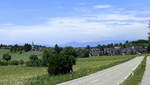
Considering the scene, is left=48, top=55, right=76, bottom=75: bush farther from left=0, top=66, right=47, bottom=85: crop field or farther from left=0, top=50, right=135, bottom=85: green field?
left=0, top=66, right=47, bottom=85: crop field

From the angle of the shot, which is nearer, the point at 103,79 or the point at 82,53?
the point at 103,79

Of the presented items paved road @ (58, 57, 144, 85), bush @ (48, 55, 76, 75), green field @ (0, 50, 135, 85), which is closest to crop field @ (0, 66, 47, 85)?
green field @ (0, 50, 135, 85)

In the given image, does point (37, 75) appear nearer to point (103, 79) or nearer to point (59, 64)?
point (59, 64)

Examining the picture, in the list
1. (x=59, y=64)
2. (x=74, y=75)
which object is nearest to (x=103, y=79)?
(x=74, y=75)

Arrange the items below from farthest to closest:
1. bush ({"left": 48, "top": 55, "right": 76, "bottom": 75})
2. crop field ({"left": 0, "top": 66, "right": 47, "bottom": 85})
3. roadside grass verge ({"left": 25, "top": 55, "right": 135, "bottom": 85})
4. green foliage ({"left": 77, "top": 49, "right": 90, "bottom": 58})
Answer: green foliage ({"left": 77, "top": 49, "right": 90, "bottom": 58})
bush ({"left": 48, "top": 55, "right": 76, "bottom": 75})
crop field ({"left": 0, "top": 66, "right": 47, "bottom": 85})
roadside grass verge ({"left": 25, "top": 55, "right": 135, "bottom": 85})

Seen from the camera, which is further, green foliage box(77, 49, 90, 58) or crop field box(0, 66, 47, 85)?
green foliage box(77, 49, 90, 58)

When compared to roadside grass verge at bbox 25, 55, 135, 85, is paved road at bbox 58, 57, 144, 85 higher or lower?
higher

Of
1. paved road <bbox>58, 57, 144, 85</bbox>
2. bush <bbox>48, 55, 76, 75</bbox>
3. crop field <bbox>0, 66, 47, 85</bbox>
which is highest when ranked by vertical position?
bush <bbox>48, 55, 76, 75</bbox>

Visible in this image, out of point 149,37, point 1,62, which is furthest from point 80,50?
point 1,62

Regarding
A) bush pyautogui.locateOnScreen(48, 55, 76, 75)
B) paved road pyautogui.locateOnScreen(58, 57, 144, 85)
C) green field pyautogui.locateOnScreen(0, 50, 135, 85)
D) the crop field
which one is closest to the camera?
paved road pyautogui.locateOnScreen(58, 57, 144, 85)

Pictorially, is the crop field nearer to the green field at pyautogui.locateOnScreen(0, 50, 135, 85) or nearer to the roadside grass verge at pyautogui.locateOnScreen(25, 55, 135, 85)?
the green field at pyautogui.locateOnScreen(0, 50, 135, 85)

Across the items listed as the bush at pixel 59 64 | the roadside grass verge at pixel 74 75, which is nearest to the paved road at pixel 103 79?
the roadside grass verge at pixel 74 75

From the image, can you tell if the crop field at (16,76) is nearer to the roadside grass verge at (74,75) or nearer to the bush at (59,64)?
the roadside grass verge at (74,75)

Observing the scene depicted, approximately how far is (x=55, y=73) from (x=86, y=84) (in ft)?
58.0
